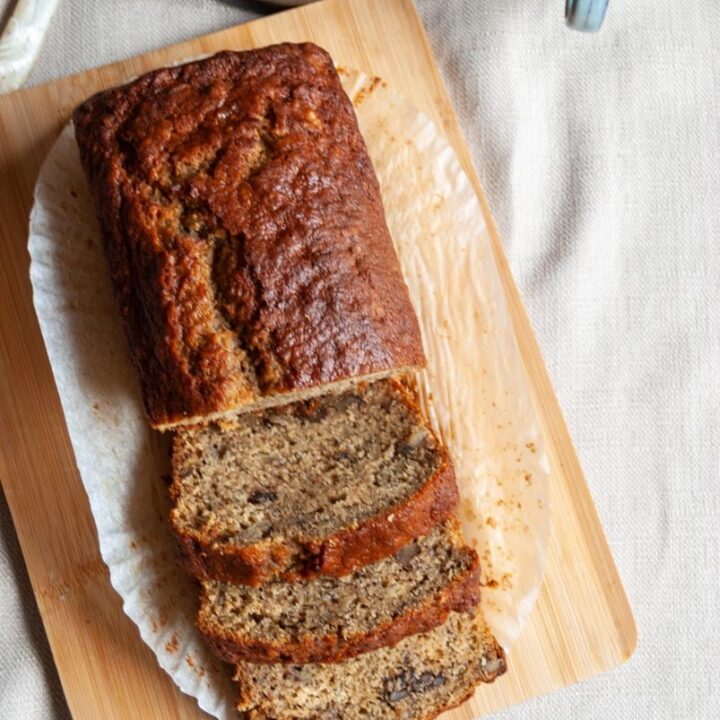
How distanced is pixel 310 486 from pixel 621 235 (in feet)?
4.82

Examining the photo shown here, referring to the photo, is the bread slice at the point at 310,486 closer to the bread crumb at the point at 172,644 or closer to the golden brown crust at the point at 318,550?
the golden brown crust at the point at 318,550

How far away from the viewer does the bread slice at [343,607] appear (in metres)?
2.91

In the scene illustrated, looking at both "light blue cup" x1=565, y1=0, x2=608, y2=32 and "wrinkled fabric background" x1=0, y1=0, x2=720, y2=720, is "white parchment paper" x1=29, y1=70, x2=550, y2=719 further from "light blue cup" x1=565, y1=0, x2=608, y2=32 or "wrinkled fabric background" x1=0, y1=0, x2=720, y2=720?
"light blue cup" x1=565, y1=0, x2=608, y2=32

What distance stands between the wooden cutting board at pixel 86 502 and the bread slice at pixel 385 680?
26 cm

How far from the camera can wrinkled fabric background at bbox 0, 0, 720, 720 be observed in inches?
138

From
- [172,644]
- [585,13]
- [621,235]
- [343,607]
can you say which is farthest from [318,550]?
[585,13]

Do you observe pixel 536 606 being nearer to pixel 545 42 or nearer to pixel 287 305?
pixel 287 305

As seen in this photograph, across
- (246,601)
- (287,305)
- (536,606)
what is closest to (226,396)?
(287,305)

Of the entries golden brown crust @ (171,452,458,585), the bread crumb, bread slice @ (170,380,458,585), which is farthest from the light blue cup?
the bread crumb

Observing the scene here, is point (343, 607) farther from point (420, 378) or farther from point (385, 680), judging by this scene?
point (420, 378)

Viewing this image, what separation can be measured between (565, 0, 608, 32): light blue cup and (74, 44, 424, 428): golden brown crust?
76 centimetres

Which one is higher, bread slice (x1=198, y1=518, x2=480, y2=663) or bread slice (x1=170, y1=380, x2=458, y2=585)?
bread slice (x1=170, y1=380, x2=458, y2=585)

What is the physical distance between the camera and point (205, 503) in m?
3.01

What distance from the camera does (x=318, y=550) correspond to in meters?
2.85
